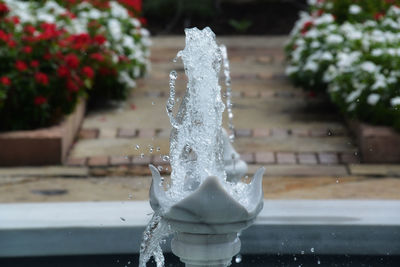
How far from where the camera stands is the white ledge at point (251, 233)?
3.35 metres

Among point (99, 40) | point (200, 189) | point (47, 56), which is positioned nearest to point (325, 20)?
point (99, 40)

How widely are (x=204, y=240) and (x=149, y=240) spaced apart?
2.53 feet

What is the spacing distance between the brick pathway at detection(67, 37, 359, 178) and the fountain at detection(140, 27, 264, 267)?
266 cm

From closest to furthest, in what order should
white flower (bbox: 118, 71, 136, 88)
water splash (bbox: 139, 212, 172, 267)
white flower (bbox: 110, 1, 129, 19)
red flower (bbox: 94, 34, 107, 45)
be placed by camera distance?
water splash (bbox: 139, 212, 172, 267), red flower (bbox: 94, 34, 107, 45), white flower (bbox: 118, 71, 136, 88), white flower (bbox: 110, 1, 129, 19)

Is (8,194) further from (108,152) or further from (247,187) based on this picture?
(247,187)

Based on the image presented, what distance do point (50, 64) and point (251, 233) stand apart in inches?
122

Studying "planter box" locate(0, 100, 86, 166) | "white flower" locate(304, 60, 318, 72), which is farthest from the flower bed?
"white flower" locate(304, 60, 318, 72)

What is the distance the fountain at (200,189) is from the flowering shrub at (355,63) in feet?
9.79

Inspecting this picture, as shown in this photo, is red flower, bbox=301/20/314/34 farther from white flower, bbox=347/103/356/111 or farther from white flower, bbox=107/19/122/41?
white flower, bbox=347/103/356/111

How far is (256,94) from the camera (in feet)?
26.9

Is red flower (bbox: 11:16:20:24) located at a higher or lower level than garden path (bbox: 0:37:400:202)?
higher

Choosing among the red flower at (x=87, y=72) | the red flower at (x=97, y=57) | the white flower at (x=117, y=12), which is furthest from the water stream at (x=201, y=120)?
the white flower at (x=117, y=12)

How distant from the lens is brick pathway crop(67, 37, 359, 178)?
5883mm

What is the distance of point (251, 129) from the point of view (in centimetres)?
680
